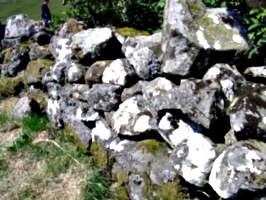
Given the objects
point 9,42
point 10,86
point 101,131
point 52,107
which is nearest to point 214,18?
point 101,131

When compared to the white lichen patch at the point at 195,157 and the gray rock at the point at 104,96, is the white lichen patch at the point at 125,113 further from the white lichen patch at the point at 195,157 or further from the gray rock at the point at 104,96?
the white lichen patch at the point at 195,157

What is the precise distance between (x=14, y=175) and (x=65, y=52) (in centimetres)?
216

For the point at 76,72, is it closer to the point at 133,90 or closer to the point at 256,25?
the point at 133,90

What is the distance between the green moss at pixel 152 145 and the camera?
180 inches

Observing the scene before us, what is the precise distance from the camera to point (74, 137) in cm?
613

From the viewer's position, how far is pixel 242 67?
14.6ft

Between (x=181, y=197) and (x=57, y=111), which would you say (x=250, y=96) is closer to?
(x=181, y=197)

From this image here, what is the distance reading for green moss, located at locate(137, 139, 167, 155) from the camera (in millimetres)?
4562

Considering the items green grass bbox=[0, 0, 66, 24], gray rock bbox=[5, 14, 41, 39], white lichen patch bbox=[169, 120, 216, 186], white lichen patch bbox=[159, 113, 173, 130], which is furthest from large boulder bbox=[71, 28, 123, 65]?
green grass bbox=[0, 0, 66, 24]

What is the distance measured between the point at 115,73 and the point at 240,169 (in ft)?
7.45

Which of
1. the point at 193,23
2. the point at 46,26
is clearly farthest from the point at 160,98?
the point at 46,26

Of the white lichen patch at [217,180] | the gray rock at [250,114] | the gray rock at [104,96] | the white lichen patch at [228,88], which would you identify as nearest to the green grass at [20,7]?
the gray rock at [104,96]

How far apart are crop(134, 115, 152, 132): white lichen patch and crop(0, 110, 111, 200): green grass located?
845 millimetres

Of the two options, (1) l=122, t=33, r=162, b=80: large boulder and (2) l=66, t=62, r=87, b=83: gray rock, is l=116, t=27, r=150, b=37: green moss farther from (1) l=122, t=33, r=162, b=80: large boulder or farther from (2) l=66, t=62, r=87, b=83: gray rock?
(2) l=66, t=62, r=87, b=83: gray rock
